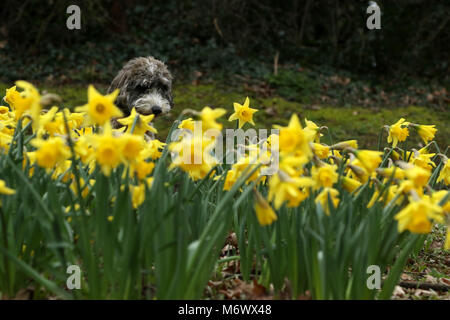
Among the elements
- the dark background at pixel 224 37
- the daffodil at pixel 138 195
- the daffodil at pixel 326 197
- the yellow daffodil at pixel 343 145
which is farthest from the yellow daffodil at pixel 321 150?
the dark background at pixel 224 37

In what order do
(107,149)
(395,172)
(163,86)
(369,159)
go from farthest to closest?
(163,86) < (395,172) < (369,159) < (107,149)

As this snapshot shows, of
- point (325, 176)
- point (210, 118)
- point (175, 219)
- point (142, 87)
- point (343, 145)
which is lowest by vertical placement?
point (175, 219)

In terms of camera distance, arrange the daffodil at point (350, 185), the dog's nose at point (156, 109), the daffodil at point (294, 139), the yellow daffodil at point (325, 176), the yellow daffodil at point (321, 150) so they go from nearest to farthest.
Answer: the daffodil at point (294, 139) < the yellow daffodil at point (325, 176) < the daffodil at point (350, 185) < the yellow daffodil at point (321, 150) < the dog's nose at point (156, 109)

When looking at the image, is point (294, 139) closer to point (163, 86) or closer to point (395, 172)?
point (395, 172)

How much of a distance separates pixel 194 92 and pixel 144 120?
701 cm

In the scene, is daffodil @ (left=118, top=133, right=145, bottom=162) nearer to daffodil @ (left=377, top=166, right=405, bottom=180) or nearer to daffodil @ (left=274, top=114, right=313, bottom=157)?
daffodil @ (left=274, top=114, right=313, bottom=157)

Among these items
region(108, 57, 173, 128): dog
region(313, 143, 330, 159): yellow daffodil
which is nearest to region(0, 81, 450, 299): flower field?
region(313, 143, 330, 159): yellow daffodil

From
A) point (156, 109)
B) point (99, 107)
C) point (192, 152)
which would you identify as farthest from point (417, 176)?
point (156, 109)

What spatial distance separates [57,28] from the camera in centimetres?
1017

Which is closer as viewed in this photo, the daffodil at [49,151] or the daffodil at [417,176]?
the daffodil at [49,151]

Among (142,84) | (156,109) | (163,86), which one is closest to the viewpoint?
(156,109)

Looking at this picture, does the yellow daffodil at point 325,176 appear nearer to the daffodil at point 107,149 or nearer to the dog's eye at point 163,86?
the daffodil at point 107,149
